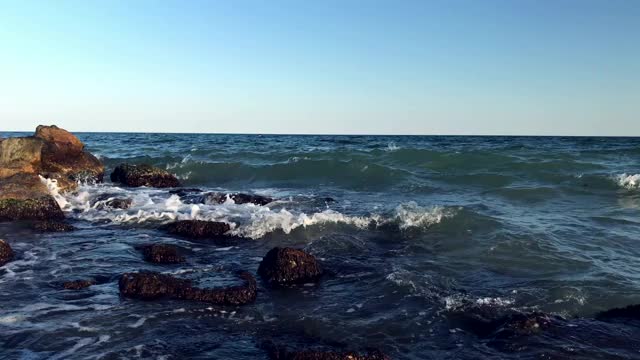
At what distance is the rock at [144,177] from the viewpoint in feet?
63.4

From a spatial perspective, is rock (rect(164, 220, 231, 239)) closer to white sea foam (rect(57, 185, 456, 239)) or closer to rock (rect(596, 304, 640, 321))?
white sea foam (rect(57, 185, 456, 239))

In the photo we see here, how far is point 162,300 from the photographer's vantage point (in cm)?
696

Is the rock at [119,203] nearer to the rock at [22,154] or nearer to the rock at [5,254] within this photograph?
the rock at [22,154]

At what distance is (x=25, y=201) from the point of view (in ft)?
41.0

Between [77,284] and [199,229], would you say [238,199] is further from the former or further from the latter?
[77,284]

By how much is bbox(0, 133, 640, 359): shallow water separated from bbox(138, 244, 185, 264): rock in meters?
0.23

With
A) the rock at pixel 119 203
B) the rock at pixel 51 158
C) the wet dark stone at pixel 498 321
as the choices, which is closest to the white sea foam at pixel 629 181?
the wet dark stone at pixel 498 321

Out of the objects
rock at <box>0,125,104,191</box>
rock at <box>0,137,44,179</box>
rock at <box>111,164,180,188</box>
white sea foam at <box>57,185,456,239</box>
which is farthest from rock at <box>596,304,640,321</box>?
rock at <box>0,137,44,179</box>

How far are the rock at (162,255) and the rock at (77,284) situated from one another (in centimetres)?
142

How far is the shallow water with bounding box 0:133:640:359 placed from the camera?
18.9 feet

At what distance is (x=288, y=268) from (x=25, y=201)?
805 centimetres

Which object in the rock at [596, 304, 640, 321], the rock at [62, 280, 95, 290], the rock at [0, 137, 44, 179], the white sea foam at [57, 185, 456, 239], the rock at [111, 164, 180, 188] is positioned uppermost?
the rock at [0, 137, 44, 179]

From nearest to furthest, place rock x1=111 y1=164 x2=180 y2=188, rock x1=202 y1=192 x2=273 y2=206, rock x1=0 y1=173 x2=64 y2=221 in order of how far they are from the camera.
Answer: rock x1=0 y1=173 x2=64 y2=221 → rock x1=202 y1=192 x2=273 y2=206 → rock x1=111 y1=164 x2=180 y2=188

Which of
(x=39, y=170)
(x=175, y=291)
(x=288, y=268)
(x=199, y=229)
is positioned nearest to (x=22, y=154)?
(x=39, y=170)
